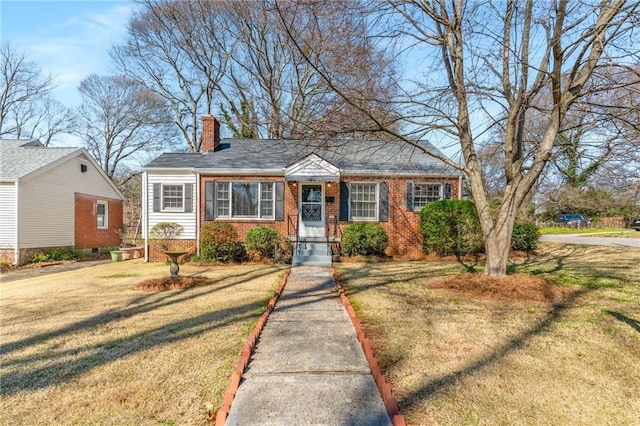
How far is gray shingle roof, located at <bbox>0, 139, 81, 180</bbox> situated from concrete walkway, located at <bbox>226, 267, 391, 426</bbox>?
45.4 ft

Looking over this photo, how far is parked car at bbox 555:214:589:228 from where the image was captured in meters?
32.4

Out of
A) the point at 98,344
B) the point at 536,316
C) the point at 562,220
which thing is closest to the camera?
the point at 98,344

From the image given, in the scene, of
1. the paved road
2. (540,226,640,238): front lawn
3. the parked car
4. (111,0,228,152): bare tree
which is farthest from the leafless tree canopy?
the parked car

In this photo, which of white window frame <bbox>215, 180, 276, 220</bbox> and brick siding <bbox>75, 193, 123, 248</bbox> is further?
brick siding <bbox>75, 193, 123, 248</bbox>

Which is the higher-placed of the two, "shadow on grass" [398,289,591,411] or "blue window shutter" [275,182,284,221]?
"blue window shutter" [275,182,284,221]

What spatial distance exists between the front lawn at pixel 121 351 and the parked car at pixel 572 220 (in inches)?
1364

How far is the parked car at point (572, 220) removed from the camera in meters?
32.4

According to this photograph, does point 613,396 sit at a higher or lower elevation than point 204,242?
lower

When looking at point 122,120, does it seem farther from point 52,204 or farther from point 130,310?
point 130,310

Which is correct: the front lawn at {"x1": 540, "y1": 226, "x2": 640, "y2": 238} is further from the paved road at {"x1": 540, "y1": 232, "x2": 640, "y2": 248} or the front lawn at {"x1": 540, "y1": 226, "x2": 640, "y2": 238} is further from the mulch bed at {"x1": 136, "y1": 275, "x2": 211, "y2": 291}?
the mulch bed at {"x1": 136, "y1": 275, "x2": 211, "y2": 291}

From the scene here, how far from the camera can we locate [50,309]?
6.25 m

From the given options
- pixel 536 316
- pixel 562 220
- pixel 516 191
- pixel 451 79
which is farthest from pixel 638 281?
pixel 562 220

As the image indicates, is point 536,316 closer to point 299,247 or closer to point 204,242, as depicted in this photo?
point 299,247

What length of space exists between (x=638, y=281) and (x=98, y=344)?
1032cm
